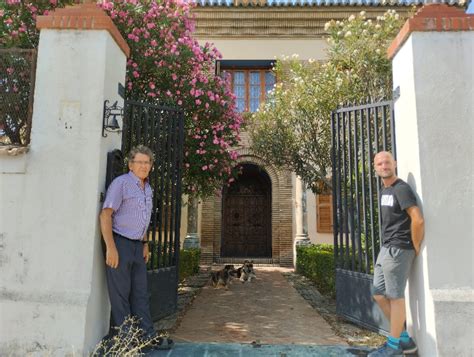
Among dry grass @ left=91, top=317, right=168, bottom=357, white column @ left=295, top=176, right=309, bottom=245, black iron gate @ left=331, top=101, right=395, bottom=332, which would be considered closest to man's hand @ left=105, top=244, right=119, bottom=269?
dry grass @ left=91, top=317, right=168, bottom=357

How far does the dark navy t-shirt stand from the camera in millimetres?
3336

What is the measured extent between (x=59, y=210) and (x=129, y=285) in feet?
3.21

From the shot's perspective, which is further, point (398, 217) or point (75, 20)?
point (75, 20)

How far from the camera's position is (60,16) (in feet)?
12.0

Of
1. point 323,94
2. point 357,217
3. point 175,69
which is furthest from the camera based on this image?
point 323,94

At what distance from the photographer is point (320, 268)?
8.29 metres

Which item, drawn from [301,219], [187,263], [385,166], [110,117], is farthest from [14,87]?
[301,219]

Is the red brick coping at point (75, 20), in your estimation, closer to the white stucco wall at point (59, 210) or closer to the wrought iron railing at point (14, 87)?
the white stucco wall at point (59, 210)

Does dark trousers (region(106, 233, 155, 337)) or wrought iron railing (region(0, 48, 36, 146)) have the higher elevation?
wrought iron railing (region(0, 48, 36, 146))

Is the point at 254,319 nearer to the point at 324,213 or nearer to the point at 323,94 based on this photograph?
A: the point at 323,94

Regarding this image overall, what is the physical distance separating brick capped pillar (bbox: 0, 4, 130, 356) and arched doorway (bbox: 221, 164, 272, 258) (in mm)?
10390

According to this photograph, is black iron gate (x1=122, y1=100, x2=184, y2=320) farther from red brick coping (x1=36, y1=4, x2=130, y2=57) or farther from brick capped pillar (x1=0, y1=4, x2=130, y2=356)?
red brick coping (x1=36, y1=4, x2=130, y2=57)

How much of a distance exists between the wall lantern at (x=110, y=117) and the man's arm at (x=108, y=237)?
80cm

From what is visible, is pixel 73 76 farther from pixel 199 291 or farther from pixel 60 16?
pixel 199 291
